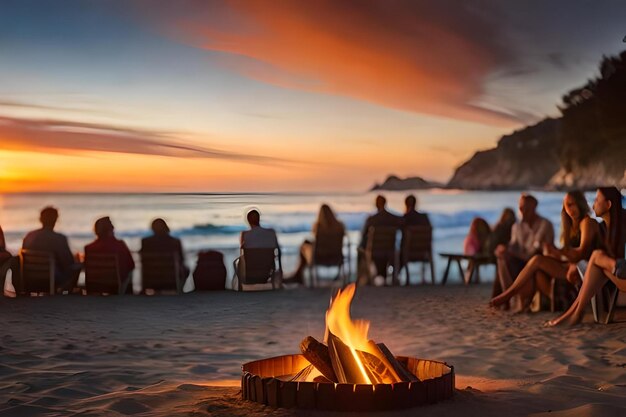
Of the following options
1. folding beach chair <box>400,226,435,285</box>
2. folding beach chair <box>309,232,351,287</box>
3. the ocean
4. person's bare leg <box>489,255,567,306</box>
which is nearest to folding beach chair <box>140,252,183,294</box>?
folding beach chair <box>309,232,351,287</box>

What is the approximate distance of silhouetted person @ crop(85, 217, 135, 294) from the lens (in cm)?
874

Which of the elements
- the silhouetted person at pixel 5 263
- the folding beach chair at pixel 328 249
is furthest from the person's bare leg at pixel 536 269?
the silhouetted person at pixel 5 263

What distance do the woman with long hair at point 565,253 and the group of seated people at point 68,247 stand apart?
371cm

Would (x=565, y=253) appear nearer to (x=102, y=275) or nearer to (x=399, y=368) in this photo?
(x=399, y=368)

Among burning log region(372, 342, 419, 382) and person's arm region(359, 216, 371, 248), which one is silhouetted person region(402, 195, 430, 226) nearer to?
person's arm region(359, 216, 371, 248)

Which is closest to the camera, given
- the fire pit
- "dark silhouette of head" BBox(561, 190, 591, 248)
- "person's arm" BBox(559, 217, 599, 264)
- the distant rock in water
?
the fire pit

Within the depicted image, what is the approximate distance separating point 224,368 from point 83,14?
25.9ft

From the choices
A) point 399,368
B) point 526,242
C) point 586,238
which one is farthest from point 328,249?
point 399,368

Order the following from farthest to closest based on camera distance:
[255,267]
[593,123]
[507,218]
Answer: [593,123], [255,267], [507,218]

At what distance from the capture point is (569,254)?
6.61 metres

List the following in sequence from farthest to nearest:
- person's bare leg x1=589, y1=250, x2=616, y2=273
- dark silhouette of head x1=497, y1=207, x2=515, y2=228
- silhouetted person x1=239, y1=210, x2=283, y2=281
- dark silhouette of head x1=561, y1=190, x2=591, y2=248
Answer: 1. silhouetted person x1=239, y1=210, x2=283, y2=281
2. dark silhouette of head x1=497, y1=207, x2=515, y2=228
3. dark silhouette of head x1=561, y1=190, x2=591, y2=248
4. person's bare leg x1=589, y1=250, x2=616, y2=273

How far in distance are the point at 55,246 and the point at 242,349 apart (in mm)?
3646

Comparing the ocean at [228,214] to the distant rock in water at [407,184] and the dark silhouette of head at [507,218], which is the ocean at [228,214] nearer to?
the distant rock in water at [407,184]

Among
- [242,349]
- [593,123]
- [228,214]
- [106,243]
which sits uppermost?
[593,123]
